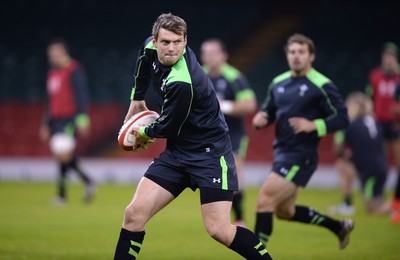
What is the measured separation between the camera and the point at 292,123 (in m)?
7.94

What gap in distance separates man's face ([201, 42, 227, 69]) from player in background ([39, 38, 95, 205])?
3.73 m

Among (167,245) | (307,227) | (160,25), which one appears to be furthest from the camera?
(307,227)

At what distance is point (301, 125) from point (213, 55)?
12.0 ft

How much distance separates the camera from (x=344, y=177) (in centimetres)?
1350

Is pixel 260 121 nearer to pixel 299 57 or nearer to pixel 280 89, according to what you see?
pixel 280 89

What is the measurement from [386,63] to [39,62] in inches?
476

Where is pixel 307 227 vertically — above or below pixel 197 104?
below

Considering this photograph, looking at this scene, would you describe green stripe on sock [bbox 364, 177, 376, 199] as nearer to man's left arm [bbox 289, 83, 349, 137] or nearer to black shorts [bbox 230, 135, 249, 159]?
black shorts [bbox 230, 135, 249, 159]

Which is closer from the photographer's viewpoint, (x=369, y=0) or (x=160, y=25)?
(x=160, y=25)

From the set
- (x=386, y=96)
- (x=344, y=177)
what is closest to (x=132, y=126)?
(x=344, y=177)

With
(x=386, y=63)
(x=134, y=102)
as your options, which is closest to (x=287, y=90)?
(x=134, y=102)

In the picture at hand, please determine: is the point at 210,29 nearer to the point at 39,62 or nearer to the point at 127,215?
the point at 39,62

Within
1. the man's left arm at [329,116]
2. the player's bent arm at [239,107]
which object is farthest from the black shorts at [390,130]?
the man's left arm at [329,116]

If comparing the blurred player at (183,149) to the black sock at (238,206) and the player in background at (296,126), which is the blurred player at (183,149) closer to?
the player in background at (296,126)
